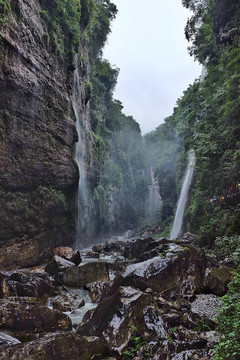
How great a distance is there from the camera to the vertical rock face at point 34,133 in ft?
39.9

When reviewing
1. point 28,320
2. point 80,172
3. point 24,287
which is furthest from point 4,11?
point 80,172

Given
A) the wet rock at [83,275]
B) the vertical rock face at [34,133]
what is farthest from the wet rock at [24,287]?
the vertical rock face at [34,133]

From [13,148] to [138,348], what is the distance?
427 inches

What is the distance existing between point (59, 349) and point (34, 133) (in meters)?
12.0

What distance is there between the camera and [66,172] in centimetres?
1705

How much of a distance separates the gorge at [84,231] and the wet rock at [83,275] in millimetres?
40

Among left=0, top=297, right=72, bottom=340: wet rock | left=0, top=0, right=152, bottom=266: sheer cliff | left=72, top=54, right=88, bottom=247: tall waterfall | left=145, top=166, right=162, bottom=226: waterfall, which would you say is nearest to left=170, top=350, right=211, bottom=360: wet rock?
left=0, top=297, right=72, bottom=340: wet rock

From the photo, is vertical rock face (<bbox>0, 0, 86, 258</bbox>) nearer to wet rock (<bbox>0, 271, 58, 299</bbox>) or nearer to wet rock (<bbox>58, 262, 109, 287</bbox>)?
wet rock (<bbox>58, 262, 109, 287</bbox>)

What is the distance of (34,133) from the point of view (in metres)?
14.2

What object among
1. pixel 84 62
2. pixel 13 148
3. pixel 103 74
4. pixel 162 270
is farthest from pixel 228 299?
pixel 103 74

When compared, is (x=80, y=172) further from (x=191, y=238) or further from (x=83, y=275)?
(x=83, y=275)

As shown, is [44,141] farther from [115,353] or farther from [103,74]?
[103,74]

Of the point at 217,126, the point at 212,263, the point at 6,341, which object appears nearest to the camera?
the point at 6,341

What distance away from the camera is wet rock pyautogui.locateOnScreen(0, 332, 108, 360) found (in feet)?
12.7
